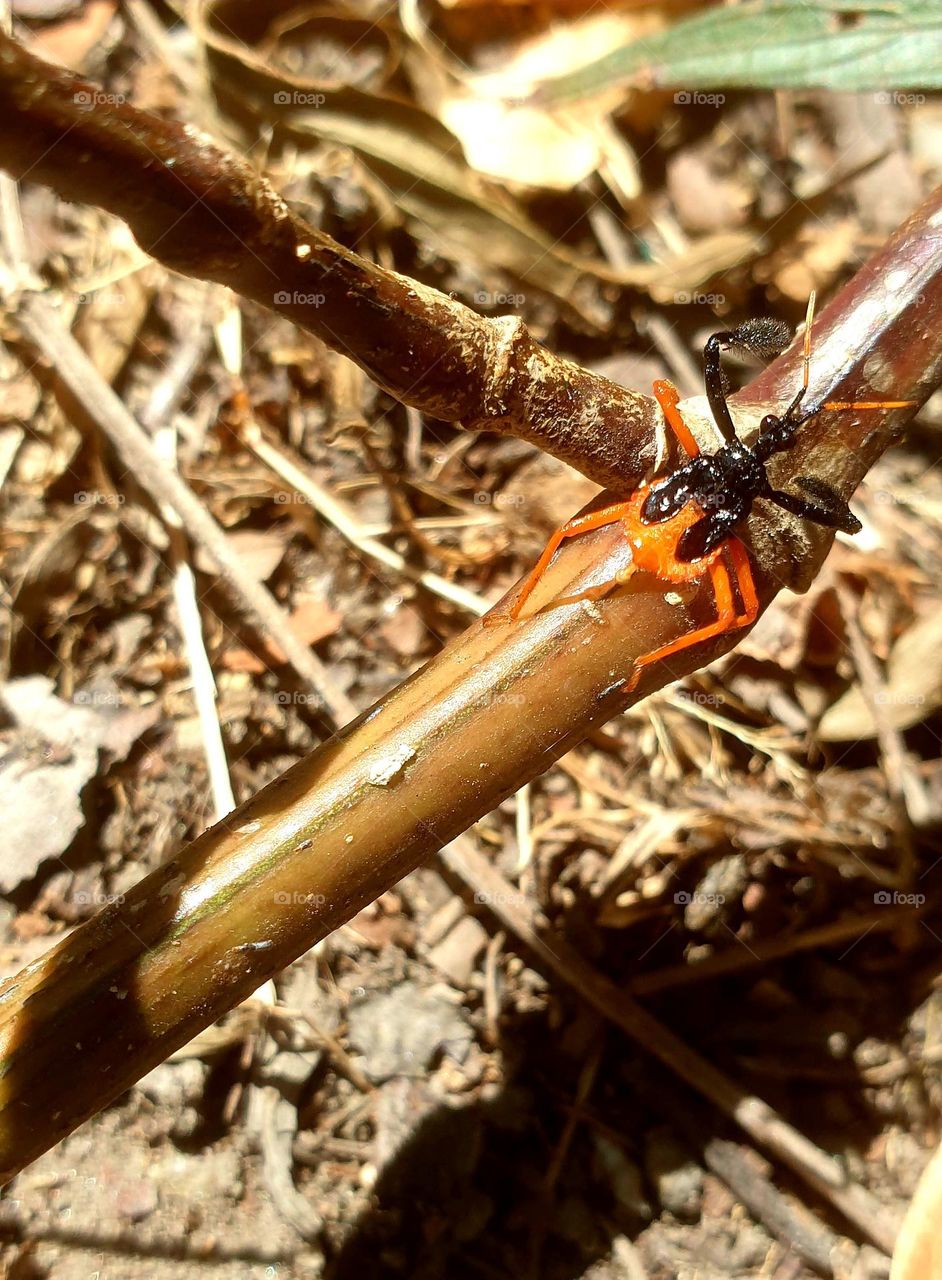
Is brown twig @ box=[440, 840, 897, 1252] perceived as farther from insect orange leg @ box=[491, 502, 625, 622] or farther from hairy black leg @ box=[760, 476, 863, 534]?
hairy black leg @ box=[760, 476, 863, 534]

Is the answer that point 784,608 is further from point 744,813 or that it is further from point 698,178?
point 698,178

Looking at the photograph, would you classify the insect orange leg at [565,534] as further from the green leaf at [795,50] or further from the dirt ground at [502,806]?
the green leaf at [795,50]

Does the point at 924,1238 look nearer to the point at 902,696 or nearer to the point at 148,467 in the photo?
the point at 902,696

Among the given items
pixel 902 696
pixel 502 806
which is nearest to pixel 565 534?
pixel 502 806

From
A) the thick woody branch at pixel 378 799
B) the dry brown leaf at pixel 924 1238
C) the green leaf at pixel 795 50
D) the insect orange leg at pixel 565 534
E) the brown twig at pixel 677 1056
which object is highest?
the green leaf at pixel 795 50

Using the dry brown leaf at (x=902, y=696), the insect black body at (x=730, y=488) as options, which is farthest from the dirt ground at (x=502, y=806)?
the insect black body at (x=730, y=488)

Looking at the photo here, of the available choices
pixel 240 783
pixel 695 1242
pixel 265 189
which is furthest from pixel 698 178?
pixel 695 1242
